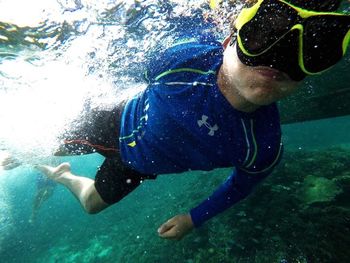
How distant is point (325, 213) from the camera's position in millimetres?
7078

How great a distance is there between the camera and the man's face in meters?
2.65

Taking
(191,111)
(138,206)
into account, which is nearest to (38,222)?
(138,206)

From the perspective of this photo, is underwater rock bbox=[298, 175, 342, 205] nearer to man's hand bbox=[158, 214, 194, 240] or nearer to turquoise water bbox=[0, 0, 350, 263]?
turquoise water bbox=[0, 0, 350, 263]

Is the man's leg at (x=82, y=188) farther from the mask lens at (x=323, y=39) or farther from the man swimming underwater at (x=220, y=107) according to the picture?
the mask lens at (x=323, y=39)

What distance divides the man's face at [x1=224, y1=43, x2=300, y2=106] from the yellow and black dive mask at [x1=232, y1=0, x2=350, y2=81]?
0.36ft

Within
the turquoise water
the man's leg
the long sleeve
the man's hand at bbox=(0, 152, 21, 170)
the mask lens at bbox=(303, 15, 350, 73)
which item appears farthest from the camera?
the man's hand at bbox=(0, 152, 21, 170)

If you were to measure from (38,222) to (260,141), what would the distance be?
26.8 metres

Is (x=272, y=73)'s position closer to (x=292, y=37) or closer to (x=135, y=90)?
(x=292, y=37)

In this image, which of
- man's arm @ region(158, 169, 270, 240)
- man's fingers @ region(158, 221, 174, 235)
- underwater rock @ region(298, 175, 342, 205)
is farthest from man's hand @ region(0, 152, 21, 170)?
man's arm @ region(158, 169, 270, 240)

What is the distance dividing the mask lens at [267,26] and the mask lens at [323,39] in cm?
17

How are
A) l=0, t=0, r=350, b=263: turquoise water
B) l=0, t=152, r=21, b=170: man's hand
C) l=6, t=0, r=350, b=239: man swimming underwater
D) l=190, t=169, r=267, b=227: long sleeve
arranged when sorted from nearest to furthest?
l=6, t=0, r=350, b=239: man swimming underwater
l=190, t=169, r=267, b=227: long sleeve
l=0, t=0, r=350, b=263: turquoise water
l=0, t=152, r=21, b=170: man's hand

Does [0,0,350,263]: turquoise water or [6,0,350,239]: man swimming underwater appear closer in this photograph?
[6,0,350,239]: man swimming underwater

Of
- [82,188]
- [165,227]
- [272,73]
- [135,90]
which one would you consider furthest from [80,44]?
[272,73]

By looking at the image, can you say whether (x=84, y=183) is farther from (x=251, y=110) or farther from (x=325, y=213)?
(x=325, y=213)
